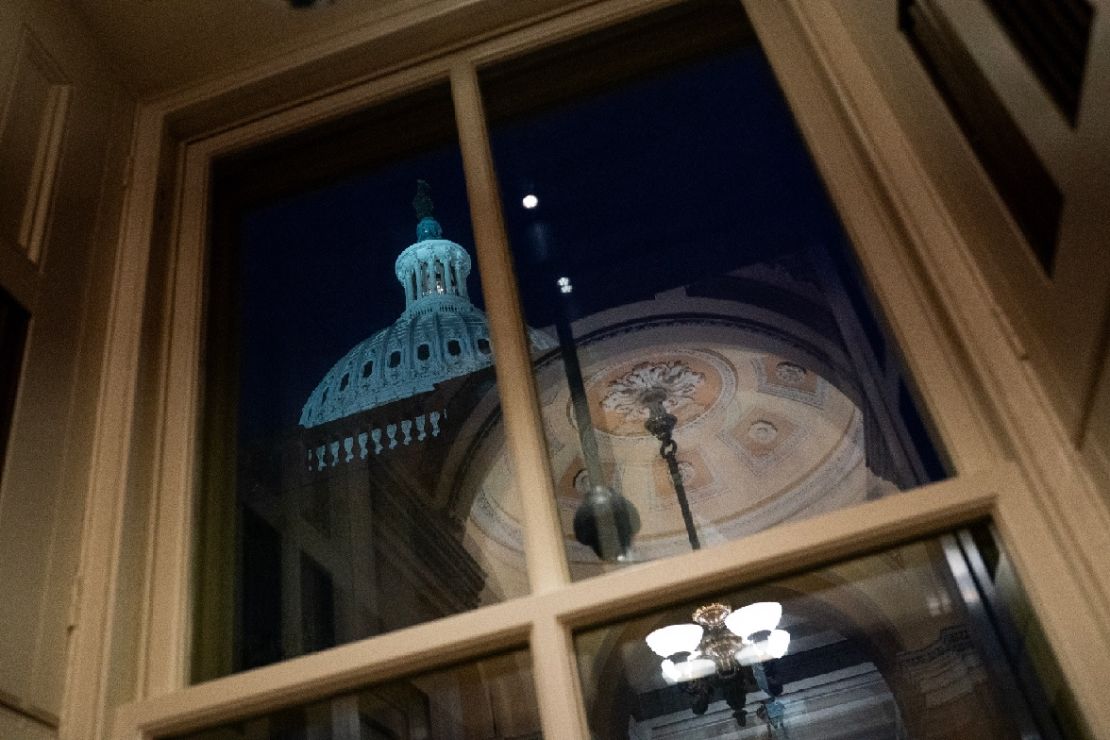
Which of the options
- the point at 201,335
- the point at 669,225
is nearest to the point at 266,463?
the point at 201,335

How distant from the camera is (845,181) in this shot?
1.37 m

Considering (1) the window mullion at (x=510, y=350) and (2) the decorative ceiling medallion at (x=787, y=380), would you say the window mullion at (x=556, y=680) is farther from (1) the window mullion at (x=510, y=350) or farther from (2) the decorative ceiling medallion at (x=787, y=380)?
(2) the decorative ceiling medallion at (x=787, y=380)

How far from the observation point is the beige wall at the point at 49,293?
1145mm

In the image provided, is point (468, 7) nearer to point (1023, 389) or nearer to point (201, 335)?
point (201, 335)

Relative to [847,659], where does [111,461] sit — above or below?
above

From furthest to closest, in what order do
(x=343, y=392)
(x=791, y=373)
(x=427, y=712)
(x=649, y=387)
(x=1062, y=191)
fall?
(x=343, y=392), (x=649, y=387), (x=791, y=373), (x=427, y=712), (x=1062, y=191)

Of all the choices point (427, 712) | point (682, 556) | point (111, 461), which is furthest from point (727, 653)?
point (111, 461)

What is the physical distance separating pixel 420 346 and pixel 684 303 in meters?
0.41

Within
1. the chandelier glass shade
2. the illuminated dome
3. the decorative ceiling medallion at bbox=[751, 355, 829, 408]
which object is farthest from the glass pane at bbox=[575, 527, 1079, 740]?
the illuminated dome

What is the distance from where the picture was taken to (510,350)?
1.36m

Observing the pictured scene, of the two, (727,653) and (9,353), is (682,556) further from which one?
(9,353)

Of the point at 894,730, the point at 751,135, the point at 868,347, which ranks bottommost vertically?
the point at 894,730

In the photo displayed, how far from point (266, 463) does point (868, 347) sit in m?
0.87

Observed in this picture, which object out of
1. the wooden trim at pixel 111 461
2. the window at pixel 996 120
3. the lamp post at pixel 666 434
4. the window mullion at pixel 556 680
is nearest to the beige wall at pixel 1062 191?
the window at pixel 996 120
